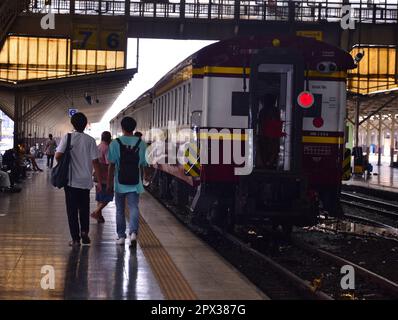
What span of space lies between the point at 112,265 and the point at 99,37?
2209 centimetres

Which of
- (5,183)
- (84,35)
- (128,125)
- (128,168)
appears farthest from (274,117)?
(84,35)

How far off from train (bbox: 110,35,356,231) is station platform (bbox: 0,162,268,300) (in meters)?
1.04

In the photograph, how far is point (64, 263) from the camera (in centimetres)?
837

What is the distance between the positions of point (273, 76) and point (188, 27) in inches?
707

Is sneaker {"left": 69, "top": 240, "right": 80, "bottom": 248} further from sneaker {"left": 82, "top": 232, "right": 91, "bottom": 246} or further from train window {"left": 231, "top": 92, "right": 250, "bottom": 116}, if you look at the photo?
train window {"left": 231, "top": 92, "right": 250, "bottom": 116}

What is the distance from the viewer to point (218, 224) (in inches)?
526

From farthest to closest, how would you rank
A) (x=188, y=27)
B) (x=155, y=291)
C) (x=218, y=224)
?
(x=188, y=27)
(x=218, y=224)
(x=155, y=291)

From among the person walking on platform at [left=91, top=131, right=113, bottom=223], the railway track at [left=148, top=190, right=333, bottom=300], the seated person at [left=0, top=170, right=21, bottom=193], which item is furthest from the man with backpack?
the seated person at [left=0, top=170, right=21, bottom=193]

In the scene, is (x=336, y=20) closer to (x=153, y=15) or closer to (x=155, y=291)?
(x=153, y=15)

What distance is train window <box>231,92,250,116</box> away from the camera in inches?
450

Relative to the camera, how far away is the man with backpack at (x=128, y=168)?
376 inches

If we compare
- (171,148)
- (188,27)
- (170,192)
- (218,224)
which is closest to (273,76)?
(218,224)

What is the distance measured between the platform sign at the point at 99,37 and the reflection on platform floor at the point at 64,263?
16.4 metres

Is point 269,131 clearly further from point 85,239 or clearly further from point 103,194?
point 85,239
